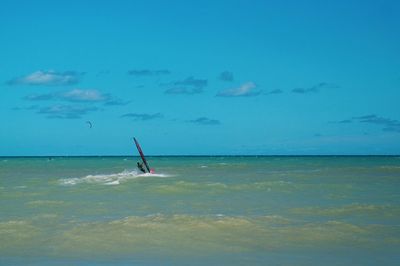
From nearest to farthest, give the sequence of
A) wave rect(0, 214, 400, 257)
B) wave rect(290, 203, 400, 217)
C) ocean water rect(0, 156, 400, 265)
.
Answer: ocean water rect(0, 156, 400, 265)
wave rect(0, 214, 400, 257)
wave rect(290, 203, 400, 217)

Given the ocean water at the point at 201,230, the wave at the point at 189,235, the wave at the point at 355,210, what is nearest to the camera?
the ocean water at the point at 201,230

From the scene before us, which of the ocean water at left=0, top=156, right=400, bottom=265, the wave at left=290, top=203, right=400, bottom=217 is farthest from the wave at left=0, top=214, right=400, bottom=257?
the wave at left=290, top=203, right=400, bottom=217

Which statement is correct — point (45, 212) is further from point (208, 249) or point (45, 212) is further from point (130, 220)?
point (208, 249)

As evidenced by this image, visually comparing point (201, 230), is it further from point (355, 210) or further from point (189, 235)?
point (355, 210)

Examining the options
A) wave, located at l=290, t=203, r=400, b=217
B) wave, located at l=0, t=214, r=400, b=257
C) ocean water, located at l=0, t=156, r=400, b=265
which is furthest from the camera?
wave, located at l=290, t=203, r=400, b=217

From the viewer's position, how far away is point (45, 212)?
17.6 meters

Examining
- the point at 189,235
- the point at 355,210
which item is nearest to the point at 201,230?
the point at 189,235

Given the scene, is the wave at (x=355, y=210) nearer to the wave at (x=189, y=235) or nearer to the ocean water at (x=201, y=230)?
the ocean water at (x=201, y=230)

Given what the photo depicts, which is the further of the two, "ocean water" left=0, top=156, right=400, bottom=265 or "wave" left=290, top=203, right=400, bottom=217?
"wave" left=290, top=203, right=400, bottom=217

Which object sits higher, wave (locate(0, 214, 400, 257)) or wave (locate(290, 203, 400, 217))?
wave (locate(290, 203, 400, 217))

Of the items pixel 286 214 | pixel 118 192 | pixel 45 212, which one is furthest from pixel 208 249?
pixel 118 192

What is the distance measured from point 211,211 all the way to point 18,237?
693 cm

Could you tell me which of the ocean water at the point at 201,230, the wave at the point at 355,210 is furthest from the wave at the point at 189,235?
the wave at the point at 355,210

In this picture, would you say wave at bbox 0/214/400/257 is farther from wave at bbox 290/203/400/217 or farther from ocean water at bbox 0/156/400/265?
wave at bbox 290/203/400/217
